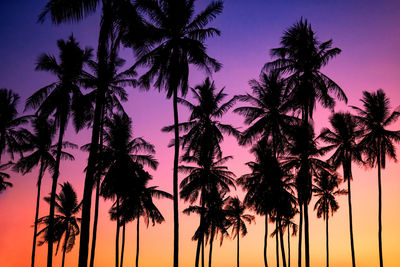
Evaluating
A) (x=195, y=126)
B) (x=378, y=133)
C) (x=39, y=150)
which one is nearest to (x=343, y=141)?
(x=378, y=133)

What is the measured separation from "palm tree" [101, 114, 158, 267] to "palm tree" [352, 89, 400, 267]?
61.4 feet

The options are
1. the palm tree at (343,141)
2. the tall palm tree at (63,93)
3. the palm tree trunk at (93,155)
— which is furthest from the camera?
the palm tree at (343,141)

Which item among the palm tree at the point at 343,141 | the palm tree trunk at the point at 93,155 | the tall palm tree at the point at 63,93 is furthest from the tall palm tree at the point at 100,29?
the palm tree at the point at 343,141

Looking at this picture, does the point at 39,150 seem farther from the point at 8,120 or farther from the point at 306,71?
the point at 306,71

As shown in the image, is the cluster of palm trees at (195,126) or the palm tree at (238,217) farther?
the palm tree at (238,217)

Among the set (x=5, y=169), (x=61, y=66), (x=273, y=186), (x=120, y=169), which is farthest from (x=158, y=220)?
(x=61, y=66)

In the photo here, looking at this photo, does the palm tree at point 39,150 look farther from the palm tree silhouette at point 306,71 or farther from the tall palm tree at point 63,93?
the palm tree silhouette at point 306,71

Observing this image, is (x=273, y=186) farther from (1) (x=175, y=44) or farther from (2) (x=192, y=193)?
(1) (x=175, y=44)

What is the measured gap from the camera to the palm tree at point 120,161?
27.4 meters

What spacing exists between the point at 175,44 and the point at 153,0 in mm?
2776

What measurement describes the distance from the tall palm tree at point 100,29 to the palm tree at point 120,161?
14.5 meters

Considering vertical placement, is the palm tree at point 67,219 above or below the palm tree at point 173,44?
below

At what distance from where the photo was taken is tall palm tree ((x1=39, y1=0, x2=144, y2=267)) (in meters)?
11.9

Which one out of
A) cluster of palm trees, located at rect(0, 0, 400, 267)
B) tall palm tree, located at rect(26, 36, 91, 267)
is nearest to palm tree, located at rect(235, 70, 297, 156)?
cluster of palm trees, located at rect(0, 0, 400, 267)
